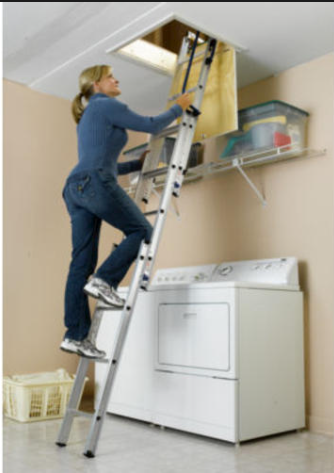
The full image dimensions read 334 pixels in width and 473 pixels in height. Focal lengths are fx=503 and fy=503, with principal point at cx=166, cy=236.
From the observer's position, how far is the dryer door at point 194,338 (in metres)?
2.53

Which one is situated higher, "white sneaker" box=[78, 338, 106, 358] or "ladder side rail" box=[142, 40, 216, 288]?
"ladder side rail" box=[142, 40, 216, 288]

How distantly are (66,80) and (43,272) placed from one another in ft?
4.47

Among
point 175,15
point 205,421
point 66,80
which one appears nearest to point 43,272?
point 66,80

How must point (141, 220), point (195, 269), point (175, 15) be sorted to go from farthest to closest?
point (195, 269) < point (175, 15) < point (141, 220)

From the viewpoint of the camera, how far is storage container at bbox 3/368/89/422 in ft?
9.66

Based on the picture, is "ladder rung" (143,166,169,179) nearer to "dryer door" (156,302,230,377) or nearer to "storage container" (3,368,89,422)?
"dryer door" (156,302,230,377)

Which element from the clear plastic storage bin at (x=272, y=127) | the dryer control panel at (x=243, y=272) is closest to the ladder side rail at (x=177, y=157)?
the clear plastic storage bin at (x=272, y=127)

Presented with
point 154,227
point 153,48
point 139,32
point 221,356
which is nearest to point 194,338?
point 221,356

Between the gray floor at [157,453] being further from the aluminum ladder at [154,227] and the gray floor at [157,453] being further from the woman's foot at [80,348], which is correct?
the woman's foot at [80,348]

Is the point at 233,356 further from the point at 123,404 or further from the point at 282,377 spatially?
the point at 123,404

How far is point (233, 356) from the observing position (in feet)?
8.11

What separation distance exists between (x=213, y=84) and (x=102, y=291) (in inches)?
57.6

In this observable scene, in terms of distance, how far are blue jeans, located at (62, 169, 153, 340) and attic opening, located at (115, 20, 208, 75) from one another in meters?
1.06

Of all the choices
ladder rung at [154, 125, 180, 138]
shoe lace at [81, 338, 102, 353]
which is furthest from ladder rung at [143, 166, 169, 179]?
shoe lace at [81, 338, 102, 353]
